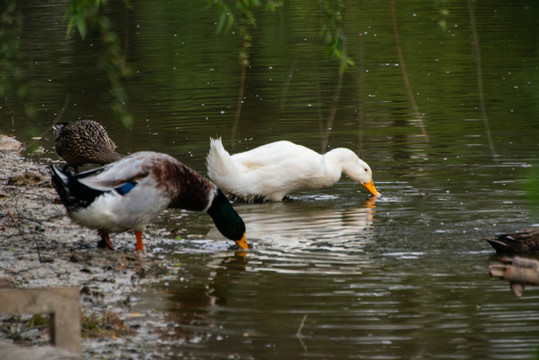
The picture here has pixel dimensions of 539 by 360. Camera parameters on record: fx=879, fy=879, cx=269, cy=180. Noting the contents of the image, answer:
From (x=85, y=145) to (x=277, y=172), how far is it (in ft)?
6.82

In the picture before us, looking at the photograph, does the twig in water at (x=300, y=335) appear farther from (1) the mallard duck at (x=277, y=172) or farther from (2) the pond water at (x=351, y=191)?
(1) the mallard duck at (x=277, y=172)

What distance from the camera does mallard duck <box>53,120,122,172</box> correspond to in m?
9.39

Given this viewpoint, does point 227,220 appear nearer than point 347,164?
Yes

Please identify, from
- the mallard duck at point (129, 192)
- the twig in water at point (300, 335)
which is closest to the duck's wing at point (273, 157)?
the mallard duck at point (129, 192)

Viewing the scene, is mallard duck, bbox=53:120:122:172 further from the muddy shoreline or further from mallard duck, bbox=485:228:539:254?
mallard duck, bbox=485:228:539:254

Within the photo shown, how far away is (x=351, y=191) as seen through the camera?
9852mm

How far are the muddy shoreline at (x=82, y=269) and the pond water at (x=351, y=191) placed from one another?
0.52ft

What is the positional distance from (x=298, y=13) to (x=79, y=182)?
19.8 metres

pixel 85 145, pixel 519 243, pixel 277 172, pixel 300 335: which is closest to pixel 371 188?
pixel 277 172

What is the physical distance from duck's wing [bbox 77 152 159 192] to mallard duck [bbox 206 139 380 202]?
2.12m

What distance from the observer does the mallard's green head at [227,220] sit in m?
7.39

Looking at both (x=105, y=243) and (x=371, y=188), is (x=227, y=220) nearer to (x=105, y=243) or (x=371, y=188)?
(x=105, y=243)

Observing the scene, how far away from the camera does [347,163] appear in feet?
31.4

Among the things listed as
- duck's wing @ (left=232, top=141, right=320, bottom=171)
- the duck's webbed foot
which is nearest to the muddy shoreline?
the duck's webbed foot
